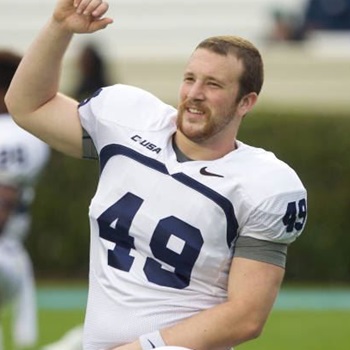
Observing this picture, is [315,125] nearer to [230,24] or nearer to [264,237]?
[230,24]

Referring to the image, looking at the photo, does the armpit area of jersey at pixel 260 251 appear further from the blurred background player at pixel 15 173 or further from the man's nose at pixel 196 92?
the blurred background player at pixel 15 173

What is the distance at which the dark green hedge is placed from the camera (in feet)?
46.2

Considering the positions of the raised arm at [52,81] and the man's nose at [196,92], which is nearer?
the man's nose at [196,92]

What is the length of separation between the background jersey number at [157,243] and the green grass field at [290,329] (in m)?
5.08

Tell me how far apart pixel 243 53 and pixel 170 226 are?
0.66 metres

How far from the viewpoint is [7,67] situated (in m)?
8.09

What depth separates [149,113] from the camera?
570 centimetres

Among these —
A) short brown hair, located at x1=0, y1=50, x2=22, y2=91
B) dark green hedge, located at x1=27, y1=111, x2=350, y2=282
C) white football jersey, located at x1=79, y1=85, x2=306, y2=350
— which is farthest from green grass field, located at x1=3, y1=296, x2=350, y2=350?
white football jersey, located at x1=79, y1=85, x2=306, y2=350

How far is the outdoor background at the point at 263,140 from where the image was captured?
1261 cm

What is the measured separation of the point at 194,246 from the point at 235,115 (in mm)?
498

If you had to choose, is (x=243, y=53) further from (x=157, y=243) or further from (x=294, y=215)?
(x=157, y=243)

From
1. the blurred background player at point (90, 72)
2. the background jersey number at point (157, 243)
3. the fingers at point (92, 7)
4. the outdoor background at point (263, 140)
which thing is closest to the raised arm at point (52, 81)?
the fingers at point (92, 7)

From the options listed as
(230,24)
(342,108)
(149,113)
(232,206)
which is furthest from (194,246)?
(230,24)

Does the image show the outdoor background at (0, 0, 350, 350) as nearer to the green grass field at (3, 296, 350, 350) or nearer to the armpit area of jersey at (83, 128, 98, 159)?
the green grass field at (3, 296, 350, 350)
